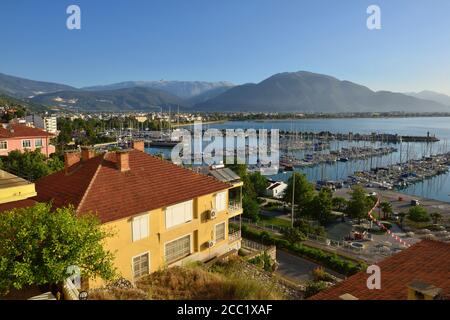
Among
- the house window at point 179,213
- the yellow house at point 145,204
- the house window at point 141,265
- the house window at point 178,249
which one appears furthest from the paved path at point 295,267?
the house window at point 141,265

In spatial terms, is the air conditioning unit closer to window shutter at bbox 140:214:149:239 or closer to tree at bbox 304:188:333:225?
window shutter at bbox 140:214:149:239

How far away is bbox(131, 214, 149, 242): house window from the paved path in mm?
8587

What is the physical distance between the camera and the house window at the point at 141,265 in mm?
11062

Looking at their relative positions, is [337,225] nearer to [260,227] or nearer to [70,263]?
[260,227]

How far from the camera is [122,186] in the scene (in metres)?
11.8

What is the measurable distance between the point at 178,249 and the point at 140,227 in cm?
222

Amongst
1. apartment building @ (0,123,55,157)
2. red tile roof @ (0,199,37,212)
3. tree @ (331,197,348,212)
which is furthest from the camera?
tree @ (331,197,348,212)

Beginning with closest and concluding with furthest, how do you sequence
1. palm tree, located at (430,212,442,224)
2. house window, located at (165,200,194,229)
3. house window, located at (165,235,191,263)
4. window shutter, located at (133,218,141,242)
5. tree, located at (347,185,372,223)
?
window shutter, located at (133,218,141,242)
house window, located at (165,200,194,229)
house window, located at (165,235,191,263)
tree, located at (347,185,372,223)
palm tree, located at (430,212,442,224)

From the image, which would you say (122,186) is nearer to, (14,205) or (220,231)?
(14,205)

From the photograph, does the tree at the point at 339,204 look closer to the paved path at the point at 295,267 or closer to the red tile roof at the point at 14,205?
the paved path at the point at 295,267

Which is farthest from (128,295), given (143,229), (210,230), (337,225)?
(337,225)

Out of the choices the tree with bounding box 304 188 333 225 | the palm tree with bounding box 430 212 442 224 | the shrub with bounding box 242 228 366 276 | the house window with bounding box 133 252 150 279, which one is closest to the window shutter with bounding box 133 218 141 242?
the house window with bounding box 133 252 150 279

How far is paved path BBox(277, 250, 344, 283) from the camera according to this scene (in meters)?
17.4
